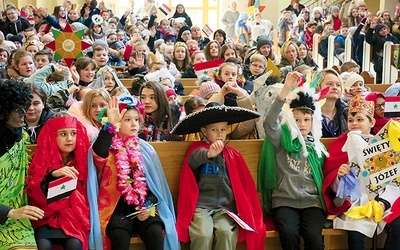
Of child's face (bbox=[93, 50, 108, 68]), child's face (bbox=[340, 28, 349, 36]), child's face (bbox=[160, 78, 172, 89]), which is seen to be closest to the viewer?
child's face (bbox=[160, 78, 172, 89])

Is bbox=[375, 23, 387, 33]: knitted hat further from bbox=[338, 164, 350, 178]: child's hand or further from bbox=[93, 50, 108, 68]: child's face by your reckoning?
bbox=[338, 164, 350, 178]: child's hand

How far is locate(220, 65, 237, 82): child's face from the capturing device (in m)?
5.88

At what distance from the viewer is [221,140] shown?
14.4 feet

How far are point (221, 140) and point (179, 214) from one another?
57 centimetres

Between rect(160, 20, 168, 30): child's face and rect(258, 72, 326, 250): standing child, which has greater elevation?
rect(160, 20, 168, 30): child's face

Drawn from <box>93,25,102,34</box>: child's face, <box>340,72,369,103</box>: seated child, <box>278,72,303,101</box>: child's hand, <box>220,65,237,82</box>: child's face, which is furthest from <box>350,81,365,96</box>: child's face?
<box>93,25,102,34</box>: child's face

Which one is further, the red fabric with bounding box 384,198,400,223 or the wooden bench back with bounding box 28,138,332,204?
the wooden bench back with bounding box 28,138,332,204

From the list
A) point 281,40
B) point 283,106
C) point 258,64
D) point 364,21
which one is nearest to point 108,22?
point 281,40

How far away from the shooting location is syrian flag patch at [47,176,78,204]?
387cm

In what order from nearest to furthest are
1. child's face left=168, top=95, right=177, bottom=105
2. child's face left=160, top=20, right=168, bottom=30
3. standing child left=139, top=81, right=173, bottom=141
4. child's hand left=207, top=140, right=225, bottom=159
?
child's hand left=207, top=140, right=225, bottom=159
standing child left=139, top=81, right=173, bottom=141
child's face left=168, top=95, right=177, bottom=105
child's face left=160, top=20, right=168, bottom=30

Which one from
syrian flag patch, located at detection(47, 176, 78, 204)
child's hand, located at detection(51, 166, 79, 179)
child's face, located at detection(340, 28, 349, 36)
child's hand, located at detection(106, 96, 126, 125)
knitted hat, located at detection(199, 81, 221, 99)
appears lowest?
syrian flag patch, located at detection(47, 176, 78, 204)

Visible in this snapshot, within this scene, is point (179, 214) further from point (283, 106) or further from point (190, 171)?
point (283, 106)

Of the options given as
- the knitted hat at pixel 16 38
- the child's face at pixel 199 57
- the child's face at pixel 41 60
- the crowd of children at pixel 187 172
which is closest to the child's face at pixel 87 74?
the child's face at pixel 41 60

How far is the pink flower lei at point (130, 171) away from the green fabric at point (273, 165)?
2.84 ft
